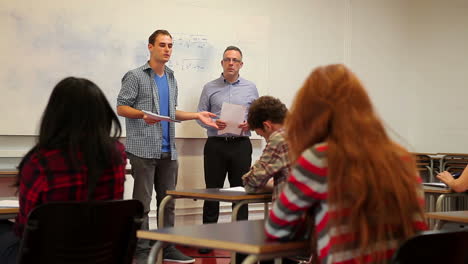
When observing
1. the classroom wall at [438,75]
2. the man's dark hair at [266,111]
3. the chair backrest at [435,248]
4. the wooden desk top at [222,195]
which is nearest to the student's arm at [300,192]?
the chair backrest at [435,248]

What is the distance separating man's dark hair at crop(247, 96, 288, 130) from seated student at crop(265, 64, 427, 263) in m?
1.70

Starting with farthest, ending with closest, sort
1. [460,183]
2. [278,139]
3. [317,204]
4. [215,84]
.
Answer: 1. [215,84]
2. [460,183]
3. [278,139]
4. [317,204]

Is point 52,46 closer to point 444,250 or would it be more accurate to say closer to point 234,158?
point 234,158

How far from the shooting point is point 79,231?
7.48 ft

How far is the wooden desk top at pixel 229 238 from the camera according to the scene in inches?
76.5

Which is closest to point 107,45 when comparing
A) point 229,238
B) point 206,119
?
point 206,119

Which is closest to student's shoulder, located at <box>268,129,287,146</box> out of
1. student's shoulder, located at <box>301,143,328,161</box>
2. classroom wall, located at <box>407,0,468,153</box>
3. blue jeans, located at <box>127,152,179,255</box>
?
student's shoulder, located at <box>301,143,328,161</box>

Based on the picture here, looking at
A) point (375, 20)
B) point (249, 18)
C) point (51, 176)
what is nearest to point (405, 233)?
point (51, 176)

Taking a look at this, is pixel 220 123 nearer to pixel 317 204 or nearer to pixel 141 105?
pixel 141 105

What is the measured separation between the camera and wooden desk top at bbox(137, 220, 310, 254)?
1942 millimetres

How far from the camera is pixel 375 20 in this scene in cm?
774

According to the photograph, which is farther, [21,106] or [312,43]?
[312,43]

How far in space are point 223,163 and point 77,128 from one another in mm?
3400

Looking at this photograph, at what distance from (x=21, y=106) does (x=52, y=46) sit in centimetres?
55
